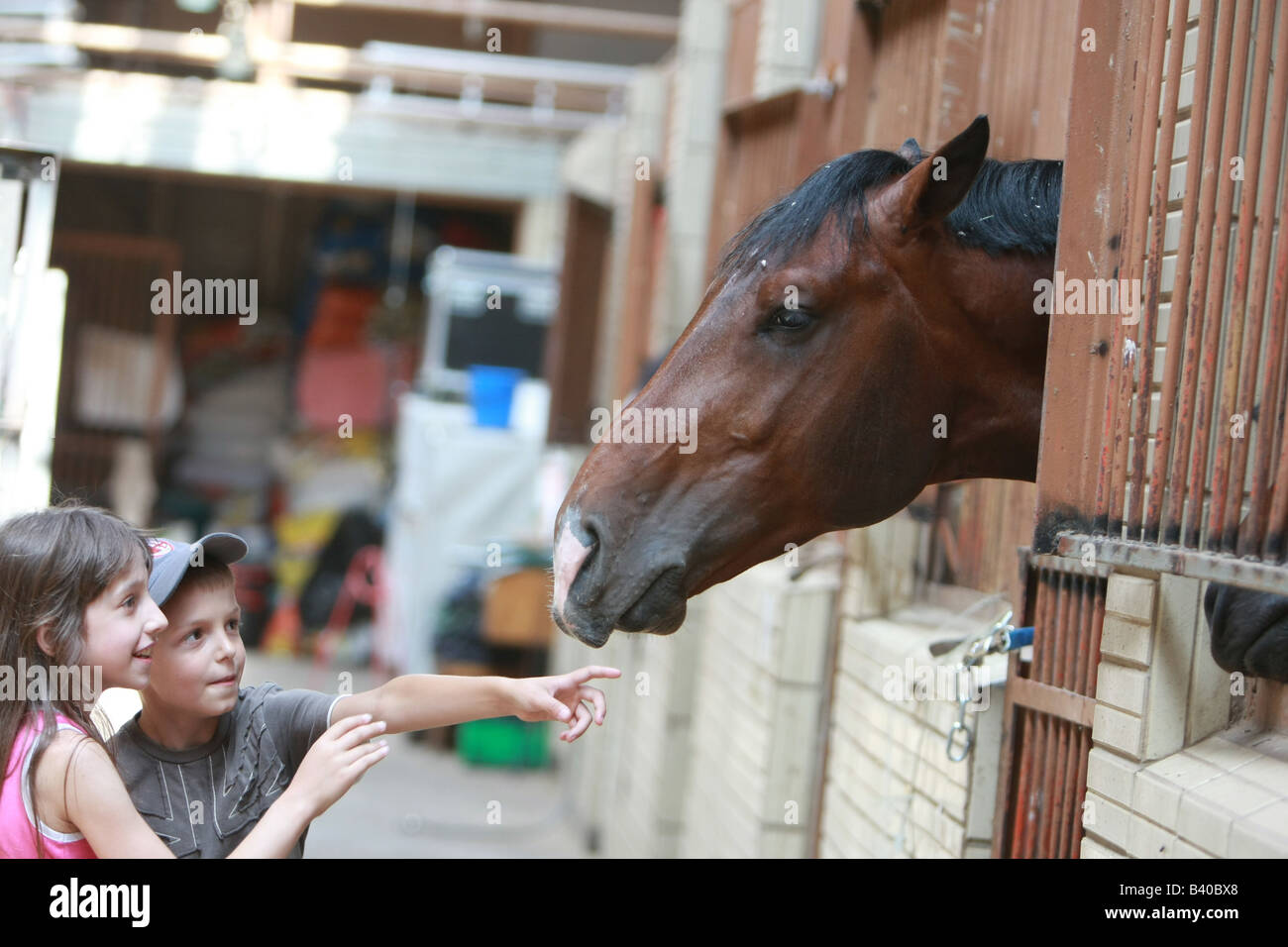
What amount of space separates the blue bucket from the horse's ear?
795 cm

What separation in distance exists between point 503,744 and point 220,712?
753cm

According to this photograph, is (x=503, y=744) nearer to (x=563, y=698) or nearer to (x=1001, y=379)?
(x=1001, y=379)

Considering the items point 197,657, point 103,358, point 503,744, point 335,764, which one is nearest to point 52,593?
point 197,657

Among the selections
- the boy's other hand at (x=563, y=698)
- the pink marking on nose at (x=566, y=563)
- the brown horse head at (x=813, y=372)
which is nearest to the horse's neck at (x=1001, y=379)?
the brown horse head at (x=813, y=372)

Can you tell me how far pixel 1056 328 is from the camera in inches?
93.8

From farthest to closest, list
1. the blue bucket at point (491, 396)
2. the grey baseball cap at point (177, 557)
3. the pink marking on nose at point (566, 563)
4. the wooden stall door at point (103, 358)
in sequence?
the wooden stall door at point (103, 358) < the blue bucket at point (491, 396) < the pink marking on nose at point (566, 563) < the grey baseball cap at point (177, 557)

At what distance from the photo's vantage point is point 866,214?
2.45 meters

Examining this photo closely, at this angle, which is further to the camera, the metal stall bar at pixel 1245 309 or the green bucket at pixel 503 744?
the green bucket at pixel 503 744

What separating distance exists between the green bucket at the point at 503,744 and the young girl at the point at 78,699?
7445 mm

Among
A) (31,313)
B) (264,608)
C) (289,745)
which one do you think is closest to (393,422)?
(264,608)

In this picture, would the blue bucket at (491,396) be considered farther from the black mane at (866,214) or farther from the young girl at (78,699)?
the young girl at (78,699)

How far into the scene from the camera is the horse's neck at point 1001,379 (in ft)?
8.18
